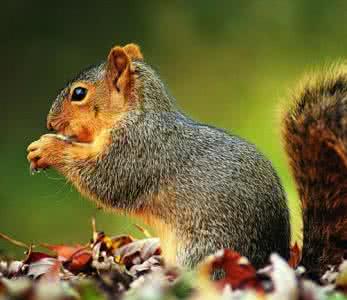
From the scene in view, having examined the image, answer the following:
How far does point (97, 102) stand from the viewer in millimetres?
2035

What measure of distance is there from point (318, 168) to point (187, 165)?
0.32 metres

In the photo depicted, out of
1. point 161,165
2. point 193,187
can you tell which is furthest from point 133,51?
point 193,187

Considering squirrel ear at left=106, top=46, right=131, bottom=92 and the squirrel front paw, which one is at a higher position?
squirrel ear at left=106, top=46, right=131, bottom=92

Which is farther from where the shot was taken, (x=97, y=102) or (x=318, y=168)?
(x=97, y=102)

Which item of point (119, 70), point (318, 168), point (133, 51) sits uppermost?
point (133, 51)

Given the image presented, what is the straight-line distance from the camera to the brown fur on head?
2.03 meters

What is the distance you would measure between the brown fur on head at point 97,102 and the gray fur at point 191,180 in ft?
0.11

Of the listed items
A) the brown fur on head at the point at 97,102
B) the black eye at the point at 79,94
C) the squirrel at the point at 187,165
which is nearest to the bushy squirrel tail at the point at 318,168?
the squirrel at the point at 187,165

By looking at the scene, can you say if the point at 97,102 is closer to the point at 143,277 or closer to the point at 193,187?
the point at 193,187

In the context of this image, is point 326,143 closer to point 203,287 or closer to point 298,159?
point 298,159

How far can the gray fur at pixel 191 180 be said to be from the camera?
5.89 feet

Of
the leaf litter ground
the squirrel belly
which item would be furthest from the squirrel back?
the leaf litter ground

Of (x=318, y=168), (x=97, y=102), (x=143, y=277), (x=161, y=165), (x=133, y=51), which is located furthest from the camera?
(x=133, y=51)

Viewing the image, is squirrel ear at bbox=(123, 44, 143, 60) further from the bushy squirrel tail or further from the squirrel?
the bushy squirrel tail
